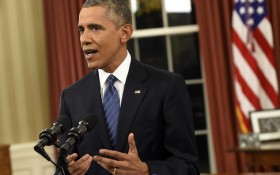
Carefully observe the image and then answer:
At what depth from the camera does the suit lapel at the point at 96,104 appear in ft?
7.04

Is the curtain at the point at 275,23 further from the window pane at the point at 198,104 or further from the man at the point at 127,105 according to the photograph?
the man at the point at 127,105

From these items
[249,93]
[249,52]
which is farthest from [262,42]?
[249,93]

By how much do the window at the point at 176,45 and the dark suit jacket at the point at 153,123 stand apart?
12.0 ft

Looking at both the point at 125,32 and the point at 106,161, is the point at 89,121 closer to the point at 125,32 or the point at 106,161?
the point at 106,161

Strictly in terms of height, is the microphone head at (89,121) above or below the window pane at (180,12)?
below

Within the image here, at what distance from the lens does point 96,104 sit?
7.25 ft

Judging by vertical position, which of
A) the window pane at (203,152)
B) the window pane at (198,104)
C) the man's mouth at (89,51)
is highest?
the man's mouth at (89,51)

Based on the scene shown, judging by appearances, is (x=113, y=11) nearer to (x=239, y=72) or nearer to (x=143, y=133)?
(x=143, y=133)

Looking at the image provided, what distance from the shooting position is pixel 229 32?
5.39 metres

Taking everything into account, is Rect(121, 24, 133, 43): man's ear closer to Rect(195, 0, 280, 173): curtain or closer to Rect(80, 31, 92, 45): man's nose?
Rect(80, 31, 92, 45): man's nose

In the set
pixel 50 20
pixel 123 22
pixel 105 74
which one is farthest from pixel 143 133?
pixel 50 20

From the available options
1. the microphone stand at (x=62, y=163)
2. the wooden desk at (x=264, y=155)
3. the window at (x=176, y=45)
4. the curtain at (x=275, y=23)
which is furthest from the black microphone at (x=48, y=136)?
the window at (x=176, y=45)

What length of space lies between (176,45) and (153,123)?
385cm

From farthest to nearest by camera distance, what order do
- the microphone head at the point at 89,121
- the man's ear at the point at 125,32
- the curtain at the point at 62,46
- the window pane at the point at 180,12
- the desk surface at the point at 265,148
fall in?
1. the window pane at the point at 180,12
2. the curtain at the point at 62,46
3. the desk surface at the point at 265,148
4. the man's ear at the point at 125,32
5. the microphone head at the point at 89,121
